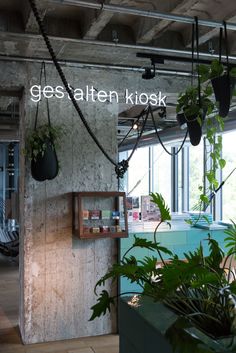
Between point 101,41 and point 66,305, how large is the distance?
2949 millimetres

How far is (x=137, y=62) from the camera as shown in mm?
4723

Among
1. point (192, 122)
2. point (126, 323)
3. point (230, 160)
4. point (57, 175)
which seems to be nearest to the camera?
point (126, 323)

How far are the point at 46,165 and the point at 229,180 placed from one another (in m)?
4.72

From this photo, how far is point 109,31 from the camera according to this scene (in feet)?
13.4

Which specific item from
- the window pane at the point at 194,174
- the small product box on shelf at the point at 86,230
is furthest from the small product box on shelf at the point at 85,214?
the window pane at the point at 194,174

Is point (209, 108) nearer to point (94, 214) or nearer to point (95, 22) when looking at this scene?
point (95, 22)

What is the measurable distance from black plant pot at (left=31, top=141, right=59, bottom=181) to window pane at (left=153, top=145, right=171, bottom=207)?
242 inches

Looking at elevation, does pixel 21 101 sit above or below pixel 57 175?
above

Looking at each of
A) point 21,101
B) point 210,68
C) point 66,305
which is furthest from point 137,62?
point 66,305

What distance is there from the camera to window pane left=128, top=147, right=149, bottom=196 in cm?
1231

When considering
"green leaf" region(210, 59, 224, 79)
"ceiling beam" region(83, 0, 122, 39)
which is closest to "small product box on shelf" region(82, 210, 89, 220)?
"ceiling beam" region(83, 0, 122, 39)

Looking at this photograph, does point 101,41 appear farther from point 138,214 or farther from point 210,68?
point 138,214

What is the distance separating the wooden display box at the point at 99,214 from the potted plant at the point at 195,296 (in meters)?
2.40

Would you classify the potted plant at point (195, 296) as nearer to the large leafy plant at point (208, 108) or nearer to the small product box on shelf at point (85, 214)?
the large leafy plant at point (208, 108)
